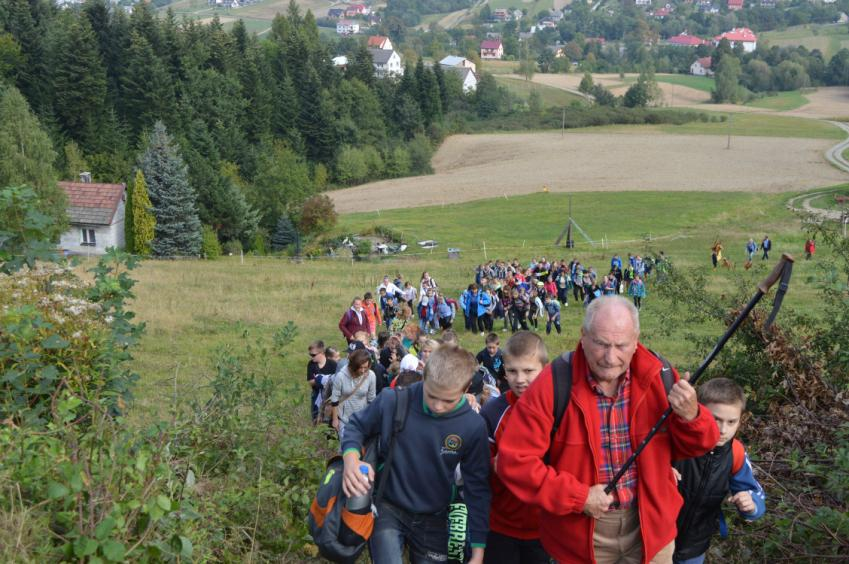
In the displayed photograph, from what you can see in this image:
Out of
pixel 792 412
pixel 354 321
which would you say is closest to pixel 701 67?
pixel 354 321

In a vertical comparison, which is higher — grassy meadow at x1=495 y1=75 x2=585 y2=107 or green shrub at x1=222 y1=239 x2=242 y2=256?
grassy meadow at x1=495 y1=75 x2=585 y2=107

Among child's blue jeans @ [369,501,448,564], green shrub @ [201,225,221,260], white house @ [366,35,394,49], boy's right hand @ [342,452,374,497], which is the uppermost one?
white house @ [366,35,394,49]

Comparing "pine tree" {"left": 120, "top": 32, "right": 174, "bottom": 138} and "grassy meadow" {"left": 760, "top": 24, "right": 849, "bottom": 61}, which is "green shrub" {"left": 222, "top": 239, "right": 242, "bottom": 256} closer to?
"pine tree" {"left": 120, "top": 32, "right": 174, "bottom": 138}

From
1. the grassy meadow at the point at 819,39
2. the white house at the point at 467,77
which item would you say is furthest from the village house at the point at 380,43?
the grassy meadow at the point at 819,39

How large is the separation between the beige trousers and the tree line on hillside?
55.1 m

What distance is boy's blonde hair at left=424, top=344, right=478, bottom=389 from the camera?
4.42 meters

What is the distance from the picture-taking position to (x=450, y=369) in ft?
14.5

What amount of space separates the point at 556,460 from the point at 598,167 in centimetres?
8310

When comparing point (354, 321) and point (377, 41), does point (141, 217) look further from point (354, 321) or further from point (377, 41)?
point (377, 41)

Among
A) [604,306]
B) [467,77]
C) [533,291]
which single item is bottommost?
[533,291]

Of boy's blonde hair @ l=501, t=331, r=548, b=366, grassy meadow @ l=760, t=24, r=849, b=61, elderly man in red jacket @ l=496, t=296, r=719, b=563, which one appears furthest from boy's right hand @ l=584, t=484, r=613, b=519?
grassy meadow @ l=760, t=24, r=849, b=61

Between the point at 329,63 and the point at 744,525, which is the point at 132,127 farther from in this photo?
the point at 744,525

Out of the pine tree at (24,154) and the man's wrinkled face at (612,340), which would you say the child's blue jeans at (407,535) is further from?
the pine tree at (24,154)

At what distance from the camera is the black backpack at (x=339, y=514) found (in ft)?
14.3
